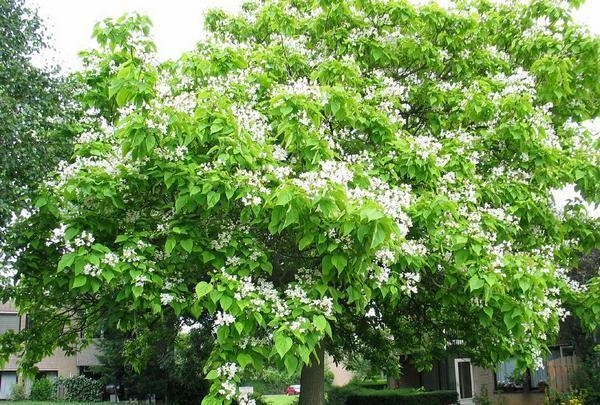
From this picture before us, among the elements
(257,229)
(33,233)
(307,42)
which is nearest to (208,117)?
(257,229)

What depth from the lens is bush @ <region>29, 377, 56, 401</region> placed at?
105 ft

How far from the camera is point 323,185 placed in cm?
627

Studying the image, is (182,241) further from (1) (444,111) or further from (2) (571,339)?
(2) (571,339)

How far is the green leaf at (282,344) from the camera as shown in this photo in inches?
235

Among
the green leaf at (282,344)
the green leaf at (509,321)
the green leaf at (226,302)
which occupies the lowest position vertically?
the green leaf at (282,344)

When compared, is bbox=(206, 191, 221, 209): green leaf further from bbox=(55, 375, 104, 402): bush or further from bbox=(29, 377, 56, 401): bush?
bbox=(29, 377, 56, 401): bush

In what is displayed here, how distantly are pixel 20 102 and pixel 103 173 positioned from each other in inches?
52.5

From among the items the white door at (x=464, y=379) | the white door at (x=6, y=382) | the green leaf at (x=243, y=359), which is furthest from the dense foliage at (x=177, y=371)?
the white door at (x=6, y=382)

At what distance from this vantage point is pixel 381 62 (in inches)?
411

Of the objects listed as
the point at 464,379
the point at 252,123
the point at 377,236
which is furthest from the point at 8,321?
the point at 377,236

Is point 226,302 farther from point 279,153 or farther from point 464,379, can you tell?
point 464,379

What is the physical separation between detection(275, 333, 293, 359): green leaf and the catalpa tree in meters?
0.03

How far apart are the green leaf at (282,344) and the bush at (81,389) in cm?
2792

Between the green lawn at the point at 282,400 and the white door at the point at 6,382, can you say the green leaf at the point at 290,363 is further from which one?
the white door at the point at 6,382
